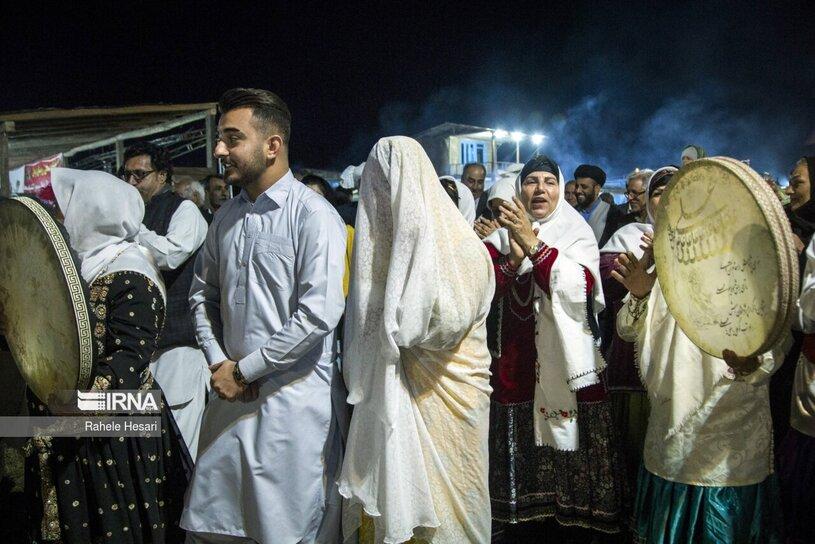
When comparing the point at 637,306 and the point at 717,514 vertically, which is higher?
the point at 637,306

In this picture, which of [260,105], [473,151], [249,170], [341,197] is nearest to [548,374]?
[249,170]

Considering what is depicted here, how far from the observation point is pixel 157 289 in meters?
2.50

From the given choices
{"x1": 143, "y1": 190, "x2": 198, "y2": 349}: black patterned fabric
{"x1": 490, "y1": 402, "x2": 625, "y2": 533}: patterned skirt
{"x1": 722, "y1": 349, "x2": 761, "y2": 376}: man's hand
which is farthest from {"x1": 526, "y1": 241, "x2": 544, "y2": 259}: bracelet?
{"x1": 143, "y1": 190, "x2": 198, "y2": 349}: black patterned fabric

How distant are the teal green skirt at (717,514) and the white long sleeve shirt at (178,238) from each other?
2.91m

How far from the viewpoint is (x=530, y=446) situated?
302 cm

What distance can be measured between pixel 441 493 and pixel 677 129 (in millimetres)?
35728

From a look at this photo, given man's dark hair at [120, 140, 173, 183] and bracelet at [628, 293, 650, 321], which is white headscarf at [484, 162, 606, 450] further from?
man's dark hair at [120, 140, 173, 183]

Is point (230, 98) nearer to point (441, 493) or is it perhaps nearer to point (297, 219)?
point (297, 219)

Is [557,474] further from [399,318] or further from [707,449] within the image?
[399,318]

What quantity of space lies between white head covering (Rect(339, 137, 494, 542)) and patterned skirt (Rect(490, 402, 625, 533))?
2.30ft

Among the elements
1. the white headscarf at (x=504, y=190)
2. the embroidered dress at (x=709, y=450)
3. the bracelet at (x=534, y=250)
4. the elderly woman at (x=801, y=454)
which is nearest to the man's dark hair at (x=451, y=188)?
the white headscarf at (x=504, y=190)

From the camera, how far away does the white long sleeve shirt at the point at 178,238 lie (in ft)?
11.2

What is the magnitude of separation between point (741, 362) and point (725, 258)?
352 mm

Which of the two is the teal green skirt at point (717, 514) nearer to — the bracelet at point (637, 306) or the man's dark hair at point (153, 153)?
the bracelet at point (637, 306)
